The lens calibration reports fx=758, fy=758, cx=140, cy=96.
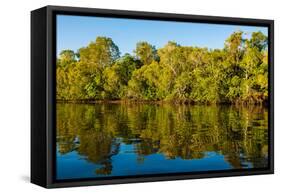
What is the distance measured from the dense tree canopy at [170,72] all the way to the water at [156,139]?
18 cm

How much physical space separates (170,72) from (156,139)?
974mm

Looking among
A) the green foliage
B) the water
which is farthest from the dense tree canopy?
the water

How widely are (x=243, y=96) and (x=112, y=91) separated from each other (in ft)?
6.70

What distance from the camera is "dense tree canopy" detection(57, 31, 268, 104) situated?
9641mm

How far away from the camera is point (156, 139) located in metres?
9.98

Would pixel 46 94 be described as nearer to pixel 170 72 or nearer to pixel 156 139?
pixel 156 139

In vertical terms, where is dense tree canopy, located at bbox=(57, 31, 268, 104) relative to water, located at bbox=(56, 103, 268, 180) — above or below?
above

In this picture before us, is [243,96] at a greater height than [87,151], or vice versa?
[243,96]

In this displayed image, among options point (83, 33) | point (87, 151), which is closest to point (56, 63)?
point (83, 33)

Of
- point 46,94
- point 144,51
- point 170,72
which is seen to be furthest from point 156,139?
point 46,94

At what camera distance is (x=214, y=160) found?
33.9 feet

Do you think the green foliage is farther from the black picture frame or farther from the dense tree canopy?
the black picture frame

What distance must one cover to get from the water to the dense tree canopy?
0.18 m

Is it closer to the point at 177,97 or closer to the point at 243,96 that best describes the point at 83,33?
the point at 177,97
